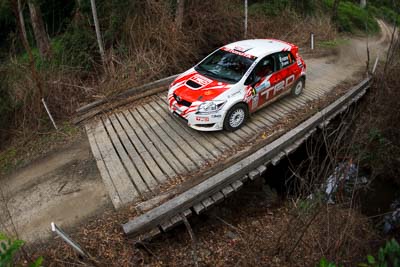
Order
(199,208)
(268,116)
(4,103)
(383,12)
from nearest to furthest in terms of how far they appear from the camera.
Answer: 1. (199,208)
2. (268,116)
3. (4,103)
4. (383,12)

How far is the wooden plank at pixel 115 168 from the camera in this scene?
559 cm

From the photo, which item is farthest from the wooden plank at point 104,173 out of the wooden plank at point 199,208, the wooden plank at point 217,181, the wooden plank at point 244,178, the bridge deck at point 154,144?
the wooden plank at point 244,178

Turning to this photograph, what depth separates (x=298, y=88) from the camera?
873 centimetres

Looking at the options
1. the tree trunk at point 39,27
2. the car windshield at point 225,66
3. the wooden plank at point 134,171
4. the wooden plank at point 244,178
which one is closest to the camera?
the wooden plank at point 134,171

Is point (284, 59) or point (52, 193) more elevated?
point (284, 59)

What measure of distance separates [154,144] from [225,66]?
112 inches

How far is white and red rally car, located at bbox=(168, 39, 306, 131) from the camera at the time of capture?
653 cm

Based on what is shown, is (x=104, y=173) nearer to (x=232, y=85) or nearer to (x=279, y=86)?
(x=232, y=85)

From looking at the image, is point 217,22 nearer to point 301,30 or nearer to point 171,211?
point 301,30

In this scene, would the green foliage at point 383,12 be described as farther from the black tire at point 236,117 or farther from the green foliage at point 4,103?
the green foliage at point 4,103

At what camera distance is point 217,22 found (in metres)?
12.2

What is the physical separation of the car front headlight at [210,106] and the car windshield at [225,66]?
744mm

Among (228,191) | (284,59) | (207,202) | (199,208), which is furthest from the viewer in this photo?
(284,59)

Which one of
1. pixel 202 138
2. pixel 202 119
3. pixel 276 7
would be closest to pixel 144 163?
pixel 202 138
